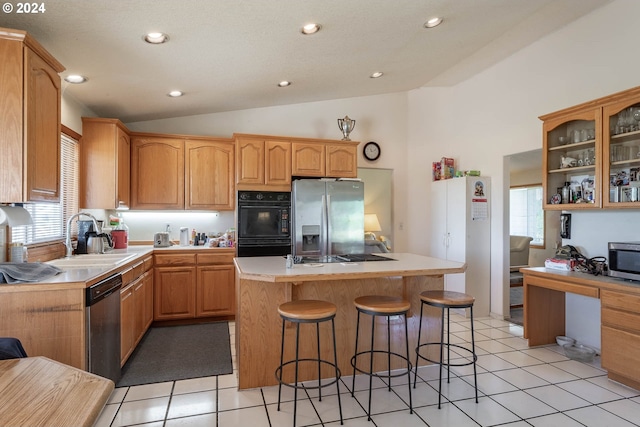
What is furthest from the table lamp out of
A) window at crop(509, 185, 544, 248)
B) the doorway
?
window at crop(509, 185, 544, 248)

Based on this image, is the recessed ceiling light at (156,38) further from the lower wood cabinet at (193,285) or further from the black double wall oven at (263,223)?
the lower wood cabinet at (193,285)

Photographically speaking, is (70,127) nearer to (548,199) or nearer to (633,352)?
(548,199)

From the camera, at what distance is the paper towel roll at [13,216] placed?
2.02m

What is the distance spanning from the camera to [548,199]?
346 cm

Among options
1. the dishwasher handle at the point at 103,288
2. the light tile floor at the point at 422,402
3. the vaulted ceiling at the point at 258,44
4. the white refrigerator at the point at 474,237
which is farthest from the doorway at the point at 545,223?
the dishwasher handle at the point at 103,288

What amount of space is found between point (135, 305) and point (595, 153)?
14.3 feet

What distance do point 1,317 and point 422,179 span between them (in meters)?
4.99

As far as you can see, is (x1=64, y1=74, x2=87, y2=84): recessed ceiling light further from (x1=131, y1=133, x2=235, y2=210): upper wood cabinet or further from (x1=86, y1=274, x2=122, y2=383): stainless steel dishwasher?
(x1=86, y1=274, x2=122, y2=383): stainless steel dishwasher

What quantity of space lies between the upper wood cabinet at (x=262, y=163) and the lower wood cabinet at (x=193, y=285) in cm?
92

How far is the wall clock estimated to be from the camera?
5.32 metres

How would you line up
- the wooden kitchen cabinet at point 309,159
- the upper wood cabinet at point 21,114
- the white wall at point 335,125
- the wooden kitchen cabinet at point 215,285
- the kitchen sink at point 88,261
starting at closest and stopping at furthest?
the upper wood cabinet at point 21,114
the kitchen sink at point 88,261
the wooden kitchen cabinet at point 215,285
the wooden kitchen cabinet at point 309,159
the white wall at point 335,125

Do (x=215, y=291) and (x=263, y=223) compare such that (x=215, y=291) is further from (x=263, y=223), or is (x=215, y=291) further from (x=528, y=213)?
(x=528, y=213)

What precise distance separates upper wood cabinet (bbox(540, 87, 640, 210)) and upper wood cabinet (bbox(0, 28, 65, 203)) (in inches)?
164

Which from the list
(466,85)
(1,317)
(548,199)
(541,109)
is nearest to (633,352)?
(548,199)
